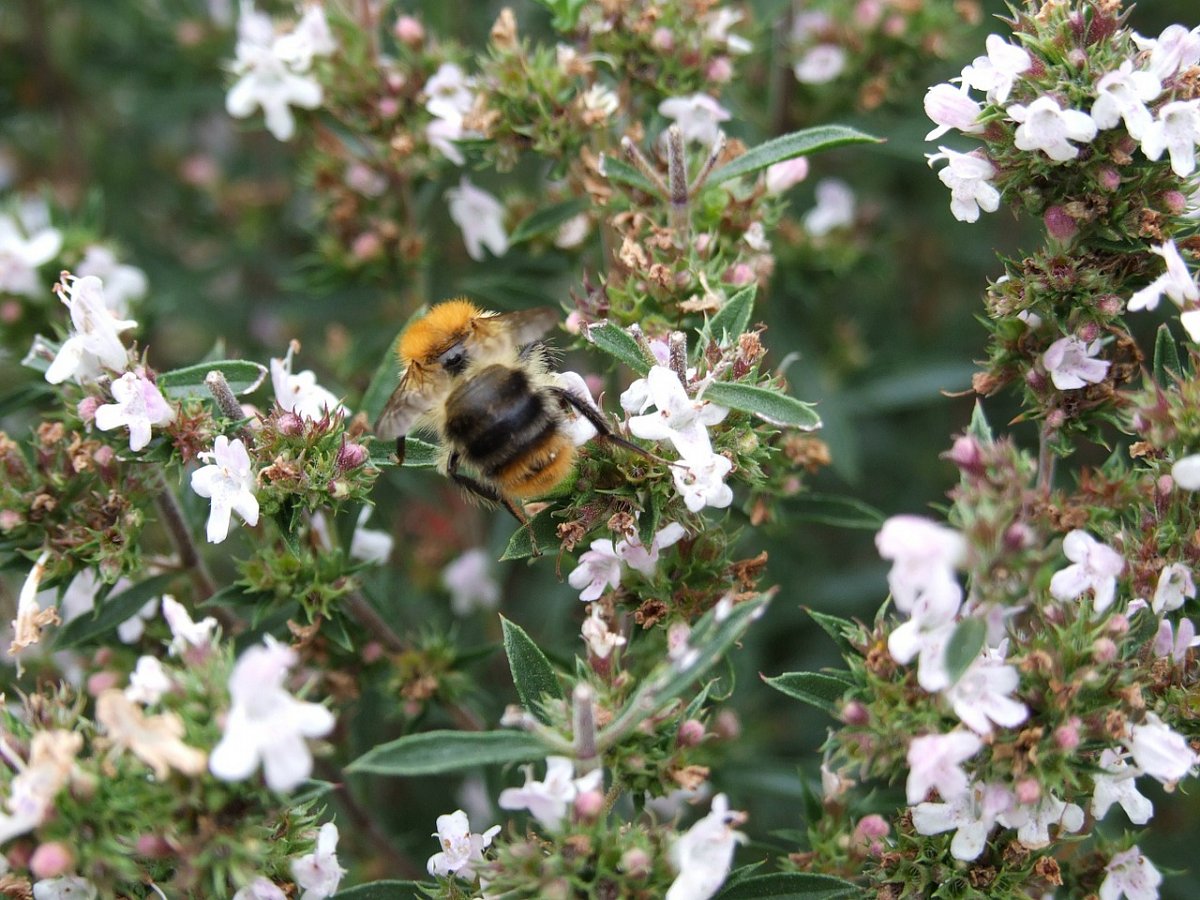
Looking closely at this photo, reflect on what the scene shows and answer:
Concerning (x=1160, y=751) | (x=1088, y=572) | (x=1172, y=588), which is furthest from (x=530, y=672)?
(x=1172, y=588)

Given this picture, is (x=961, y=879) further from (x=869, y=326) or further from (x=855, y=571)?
(x=869, y=326)

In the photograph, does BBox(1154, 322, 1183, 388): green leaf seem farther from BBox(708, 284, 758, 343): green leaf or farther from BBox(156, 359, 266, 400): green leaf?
BBox(156, 359, 266, 400): green leaf

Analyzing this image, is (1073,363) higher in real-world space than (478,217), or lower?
lower

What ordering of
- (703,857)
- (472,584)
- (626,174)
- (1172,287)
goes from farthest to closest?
(472,584) < (626,174) < (1172,287) < (703,857)

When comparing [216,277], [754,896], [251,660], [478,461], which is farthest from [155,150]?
[754,896]

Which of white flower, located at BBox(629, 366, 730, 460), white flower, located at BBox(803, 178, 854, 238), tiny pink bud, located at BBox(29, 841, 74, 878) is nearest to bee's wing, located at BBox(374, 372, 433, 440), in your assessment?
white flower, located at BBox(629, 366, 730, 460)

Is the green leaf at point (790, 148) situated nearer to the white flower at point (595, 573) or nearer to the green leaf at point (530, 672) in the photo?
the white flower at point (595, 573)

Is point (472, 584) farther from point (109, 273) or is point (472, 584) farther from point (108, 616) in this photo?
point (109, 273)
